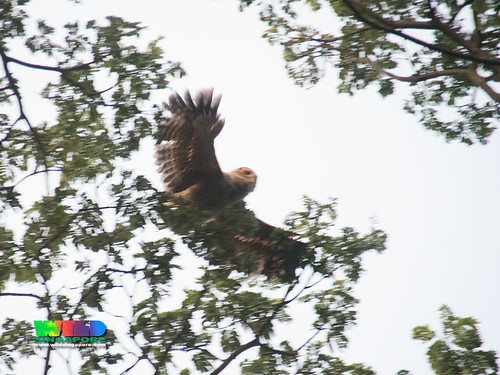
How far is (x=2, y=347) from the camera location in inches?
235

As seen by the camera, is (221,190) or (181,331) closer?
(181,331)

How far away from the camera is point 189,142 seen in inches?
315

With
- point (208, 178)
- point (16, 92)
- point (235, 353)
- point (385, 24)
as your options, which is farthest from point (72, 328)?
point (385, 24)

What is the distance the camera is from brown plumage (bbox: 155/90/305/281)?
648 centimetres

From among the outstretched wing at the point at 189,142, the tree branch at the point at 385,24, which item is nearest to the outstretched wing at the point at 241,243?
the outstretched wing at the point at 189,142

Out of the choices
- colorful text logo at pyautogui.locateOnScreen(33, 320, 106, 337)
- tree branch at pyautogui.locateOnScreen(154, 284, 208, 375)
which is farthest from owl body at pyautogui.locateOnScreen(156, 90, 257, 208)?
colorful text logo at pyautogui.locateOnScreen(33, 320, 106, 337)

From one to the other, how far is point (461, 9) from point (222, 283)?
13.0 feet

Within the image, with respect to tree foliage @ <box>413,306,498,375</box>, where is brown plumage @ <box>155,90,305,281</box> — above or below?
above

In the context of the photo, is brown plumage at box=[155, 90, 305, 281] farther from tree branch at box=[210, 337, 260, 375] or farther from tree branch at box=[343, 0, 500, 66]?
tree branch at box=[343, 0, 500, 66]

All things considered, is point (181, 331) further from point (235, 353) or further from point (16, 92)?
point (16, 92)

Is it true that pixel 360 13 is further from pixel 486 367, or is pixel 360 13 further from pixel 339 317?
pixel 486 367

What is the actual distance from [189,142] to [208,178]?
682 millimetres

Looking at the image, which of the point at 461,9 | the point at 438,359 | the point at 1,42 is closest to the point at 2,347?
the point at 1,42

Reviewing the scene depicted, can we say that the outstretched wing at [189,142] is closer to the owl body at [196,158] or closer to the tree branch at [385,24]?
the owl body at [196,158]
